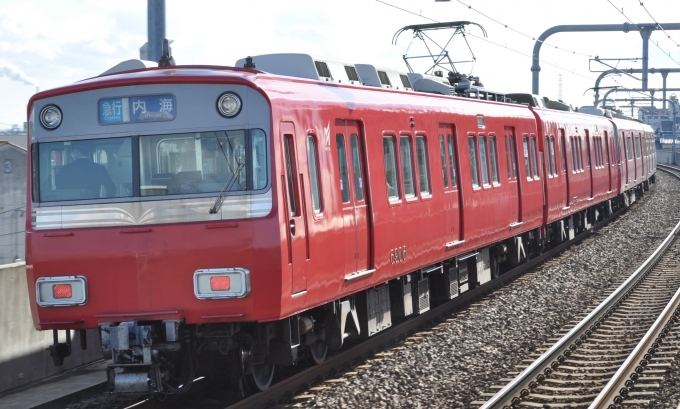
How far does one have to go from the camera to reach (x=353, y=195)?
387 inches

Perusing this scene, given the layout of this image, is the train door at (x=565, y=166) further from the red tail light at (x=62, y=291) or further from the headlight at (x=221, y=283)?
the red tail light at (x=62, y=291)

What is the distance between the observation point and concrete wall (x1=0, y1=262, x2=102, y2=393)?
9289mm

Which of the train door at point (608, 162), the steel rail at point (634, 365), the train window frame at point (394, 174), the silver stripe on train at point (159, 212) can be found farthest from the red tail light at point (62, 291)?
the train door at point (608, 162)

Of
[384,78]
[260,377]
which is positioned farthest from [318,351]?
[384,78]

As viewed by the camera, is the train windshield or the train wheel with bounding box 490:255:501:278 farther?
the train wheel with bounding box 490:255:501:278

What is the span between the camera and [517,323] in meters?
12.8

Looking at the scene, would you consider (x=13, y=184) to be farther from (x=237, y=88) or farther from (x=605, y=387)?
(x=605, y=387)

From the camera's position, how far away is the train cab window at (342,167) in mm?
9570

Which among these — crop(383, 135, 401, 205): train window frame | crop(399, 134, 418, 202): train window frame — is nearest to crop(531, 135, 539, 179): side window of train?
crop(399, 134, 418, 202): train window frame

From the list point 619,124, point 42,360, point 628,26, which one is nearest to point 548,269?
point 42,360

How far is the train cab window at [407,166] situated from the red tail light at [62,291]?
14.9 ft

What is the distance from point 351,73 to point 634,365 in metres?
4.35

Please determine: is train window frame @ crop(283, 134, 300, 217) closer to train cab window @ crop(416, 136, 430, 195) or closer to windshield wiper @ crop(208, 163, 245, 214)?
windshield wiper @ crop(208, 163, 245, 214)

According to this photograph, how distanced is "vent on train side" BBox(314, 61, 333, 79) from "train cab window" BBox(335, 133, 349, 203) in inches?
39.0
